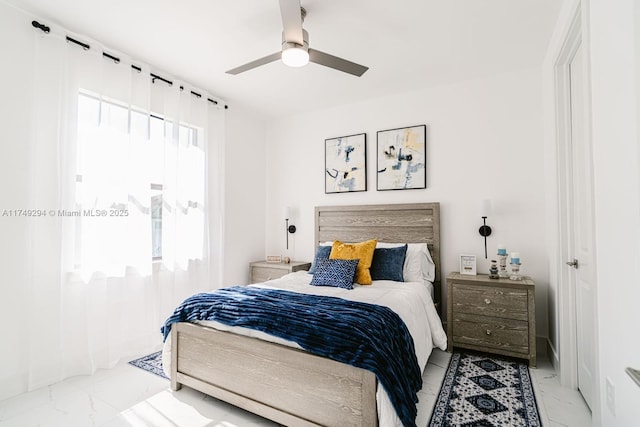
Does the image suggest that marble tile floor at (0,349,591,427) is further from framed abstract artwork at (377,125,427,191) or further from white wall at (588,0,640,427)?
framed abstract artwork at (377,125,427,191)

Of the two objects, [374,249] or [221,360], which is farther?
[374,249]

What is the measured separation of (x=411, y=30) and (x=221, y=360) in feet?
9.10

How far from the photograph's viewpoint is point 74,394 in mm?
2227

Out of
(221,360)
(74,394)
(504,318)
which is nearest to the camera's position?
(221,360)

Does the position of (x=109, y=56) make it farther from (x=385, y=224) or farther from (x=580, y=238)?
(x=580, y=238)

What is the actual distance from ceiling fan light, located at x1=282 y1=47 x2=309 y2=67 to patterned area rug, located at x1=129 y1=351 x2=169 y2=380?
2572mm

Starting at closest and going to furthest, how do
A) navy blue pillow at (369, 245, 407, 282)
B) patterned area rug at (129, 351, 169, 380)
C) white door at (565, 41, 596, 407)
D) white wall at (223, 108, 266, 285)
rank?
white door at (565, 41, 596, 407), patterned area rug at (129, 351, 169, 380), navy blue pillow at (369, 245, 407, 282), white wall at (223, 108, 266, 285)

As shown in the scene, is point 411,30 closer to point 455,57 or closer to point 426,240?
point 455,57

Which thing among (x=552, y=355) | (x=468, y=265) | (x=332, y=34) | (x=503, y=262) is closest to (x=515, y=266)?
(x=503, y=262)

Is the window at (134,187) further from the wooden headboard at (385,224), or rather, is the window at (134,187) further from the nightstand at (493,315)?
the nightstand at (493,315)

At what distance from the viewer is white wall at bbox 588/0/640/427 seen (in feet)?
3.55

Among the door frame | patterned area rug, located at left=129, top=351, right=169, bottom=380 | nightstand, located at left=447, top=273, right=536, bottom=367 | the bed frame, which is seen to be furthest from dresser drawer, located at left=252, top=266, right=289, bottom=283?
the door frame

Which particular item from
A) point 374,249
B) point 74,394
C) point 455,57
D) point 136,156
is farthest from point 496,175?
point 74,394

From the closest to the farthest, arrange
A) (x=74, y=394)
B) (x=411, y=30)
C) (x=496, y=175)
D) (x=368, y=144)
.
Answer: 1. (x=74, y=394)
2. (x=411, y=30)
3. (x=496, y=175)
4. (x=368, y=144)
